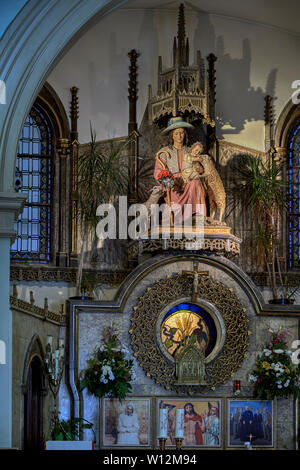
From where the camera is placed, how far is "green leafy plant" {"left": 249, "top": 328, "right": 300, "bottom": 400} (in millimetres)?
14266

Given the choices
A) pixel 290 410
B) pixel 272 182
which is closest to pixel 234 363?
pixel 290 410

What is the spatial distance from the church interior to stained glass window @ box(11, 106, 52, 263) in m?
0.03

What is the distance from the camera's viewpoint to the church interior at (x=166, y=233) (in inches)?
563

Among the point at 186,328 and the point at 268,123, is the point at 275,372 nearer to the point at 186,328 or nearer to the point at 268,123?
the point at 186,328

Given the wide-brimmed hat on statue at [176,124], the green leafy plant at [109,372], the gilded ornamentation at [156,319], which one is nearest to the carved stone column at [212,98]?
the wide-brimmed hat on statue at [176,124]

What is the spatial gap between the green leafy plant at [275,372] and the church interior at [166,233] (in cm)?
3

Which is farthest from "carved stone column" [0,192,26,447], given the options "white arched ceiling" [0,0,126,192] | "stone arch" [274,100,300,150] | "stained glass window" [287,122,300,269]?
"stone arch" [274,100,300,150]

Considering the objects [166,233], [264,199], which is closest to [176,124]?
[264,199]

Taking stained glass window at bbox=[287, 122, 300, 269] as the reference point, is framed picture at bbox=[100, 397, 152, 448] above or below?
below

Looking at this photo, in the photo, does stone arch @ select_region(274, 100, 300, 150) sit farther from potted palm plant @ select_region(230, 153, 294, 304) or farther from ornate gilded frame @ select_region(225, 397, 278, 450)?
ornate gilded frame @ select_region(225, 397, 278, 450)

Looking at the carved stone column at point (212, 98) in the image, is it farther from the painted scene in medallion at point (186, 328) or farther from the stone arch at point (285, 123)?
the painted scene in medallion at point (186, 328)

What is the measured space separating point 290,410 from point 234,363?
46.6 inches

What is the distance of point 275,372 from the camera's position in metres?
14.3

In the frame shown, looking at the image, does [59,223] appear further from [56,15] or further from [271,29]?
[56,15]
